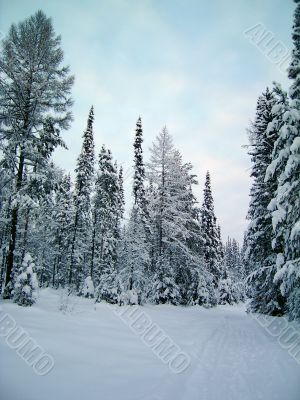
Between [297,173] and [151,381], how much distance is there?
9415mm

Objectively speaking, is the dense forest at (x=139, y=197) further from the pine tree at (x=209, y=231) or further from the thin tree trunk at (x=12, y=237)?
the pine tree at (x=209, y=231)

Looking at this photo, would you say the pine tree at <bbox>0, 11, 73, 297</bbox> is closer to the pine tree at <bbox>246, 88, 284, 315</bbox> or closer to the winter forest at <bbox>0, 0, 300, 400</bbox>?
the winter forest at <bbox>0, 0, 300, 400</bbox>

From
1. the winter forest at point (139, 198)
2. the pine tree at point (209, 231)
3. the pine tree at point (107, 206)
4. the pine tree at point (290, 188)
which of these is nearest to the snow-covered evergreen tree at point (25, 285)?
the winter forest at point (139, 198)

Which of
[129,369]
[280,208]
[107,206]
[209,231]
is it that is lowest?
[129,369]

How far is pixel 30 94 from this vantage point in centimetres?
1545

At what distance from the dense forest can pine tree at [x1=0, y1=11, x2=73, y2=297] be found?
52 millimetres

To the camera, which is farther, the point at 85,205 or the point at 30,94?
the point at 85,205

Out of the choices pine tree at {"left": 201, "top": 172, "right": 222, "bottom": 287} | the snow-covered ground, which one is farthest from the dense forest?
pine tree at {"left": 201, "top": 172, "right": 222, "bottom": 287}

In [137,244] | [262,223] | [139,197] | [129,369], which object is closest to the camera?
[129,369]

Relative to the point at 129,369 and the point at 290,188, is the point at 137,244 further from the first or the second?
the point at 129,369

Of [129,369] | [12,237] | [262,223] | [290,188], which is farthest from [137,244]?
[129,369]

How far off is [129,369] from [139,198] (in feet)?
63.8

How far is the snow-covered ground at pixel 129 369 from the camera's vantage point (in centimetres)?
500

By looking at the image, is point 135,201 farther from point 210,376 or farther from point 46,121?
point 210,376
